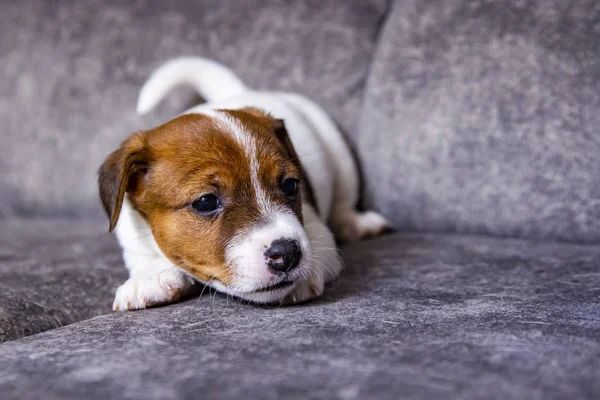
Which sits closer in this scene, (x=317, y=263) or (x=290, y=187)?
(x=317, y=263)

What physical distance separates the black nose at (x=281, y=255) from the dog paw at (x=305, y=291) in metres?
0.12

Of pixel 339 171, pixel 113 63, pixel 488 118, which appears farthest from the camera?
pixel 113 63

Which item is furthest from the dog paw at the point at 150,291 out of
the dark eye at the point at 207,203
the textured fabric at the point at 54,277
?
the dark eye at the point at 207,203

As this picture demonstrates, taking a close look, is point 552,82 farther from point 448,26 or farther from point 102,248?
point 102,248

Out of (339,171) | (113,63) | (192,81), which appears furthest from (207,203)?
(113,63)

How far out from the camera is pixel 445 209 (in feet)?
9.96

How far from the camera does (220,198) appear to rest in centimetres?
215

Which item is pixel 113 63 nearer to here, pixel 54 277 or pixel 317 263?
pixel 54 277

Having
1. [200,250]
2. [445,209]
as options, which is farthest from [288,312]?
[445,209]

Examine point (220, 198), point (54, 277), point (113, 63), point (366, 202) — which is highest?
point (113, 63)

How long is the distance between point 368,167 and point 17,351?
1.97m

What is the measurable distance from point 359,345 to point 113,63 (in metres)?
2.78

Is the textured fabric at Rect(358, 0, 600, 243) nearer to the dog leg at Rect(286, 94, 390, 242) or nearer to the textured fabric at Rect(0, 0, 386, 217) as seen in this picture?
the dog leg at Rect(286, 94, 390, 242)

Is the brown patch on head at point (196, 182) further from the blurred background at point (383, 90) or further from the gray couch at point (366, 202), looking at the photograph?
the blurred background at point (383, 90)
